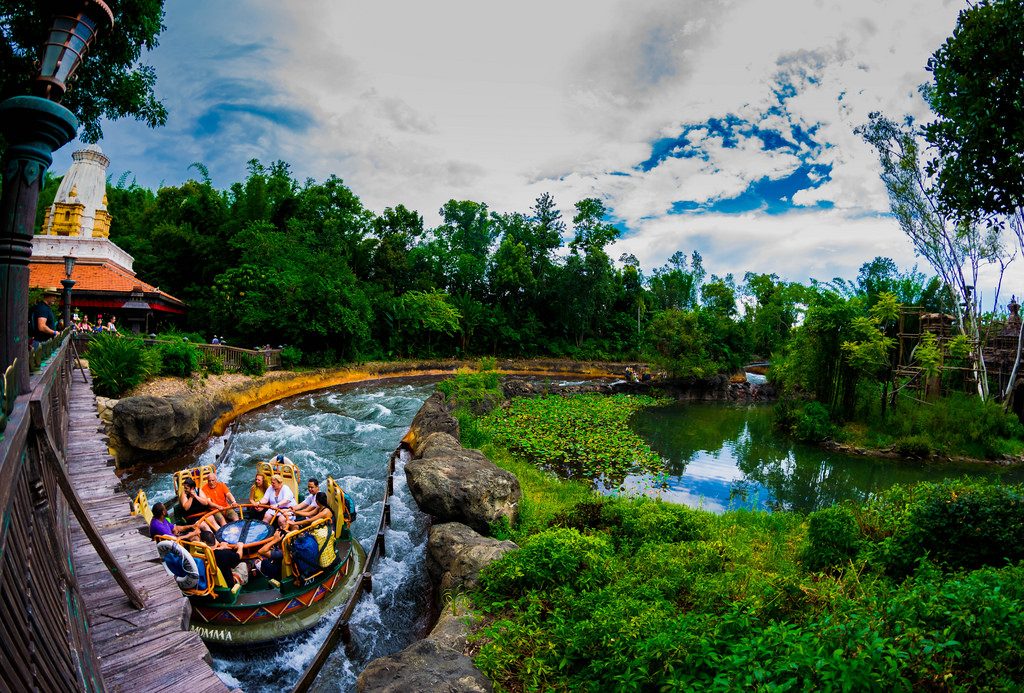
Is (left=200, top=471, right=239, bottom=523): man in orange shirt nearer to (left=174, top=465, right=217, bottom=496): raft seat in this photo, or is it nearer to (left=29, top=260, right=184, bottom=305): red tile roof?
(left=174, top=465, right=217, bottom=496): raft seat

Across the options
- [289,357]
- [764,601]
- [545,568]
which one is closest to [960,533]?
[764,601]

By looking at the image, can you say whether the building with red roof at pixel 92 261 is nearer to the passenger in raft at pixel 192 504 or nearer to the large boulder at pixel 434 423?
the large boulder at pixel 434 423

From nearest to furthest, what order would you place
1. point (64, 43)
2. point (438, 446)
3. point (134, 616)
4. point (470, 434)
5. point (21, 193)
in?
point (21, 193), point (64, 43), point (134, 616), point (438, 446), point (470, 434)

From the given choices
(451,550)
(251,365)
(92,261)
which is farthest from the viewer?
(92,261)

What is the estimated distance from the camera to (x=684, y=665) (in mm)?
3316

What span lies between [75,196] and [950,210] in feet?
94.9

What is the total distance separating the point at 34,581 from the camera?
65.8 inches

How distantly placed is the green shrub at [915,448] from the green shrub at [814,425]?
1.94 meters

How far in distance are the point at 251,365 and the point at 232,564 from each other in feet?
47.9

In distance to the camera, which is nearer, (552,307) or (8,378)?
(8,378)

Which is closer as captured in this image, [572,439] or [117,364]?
[117,364]

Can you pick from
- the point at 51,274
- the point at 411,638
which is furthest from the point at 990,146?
the point at 51,274

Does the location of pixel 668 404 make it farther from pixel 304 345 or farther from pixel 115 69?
pixel 115 69

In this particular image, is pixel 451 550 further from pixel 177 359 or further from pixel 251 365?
pixel 251 365
